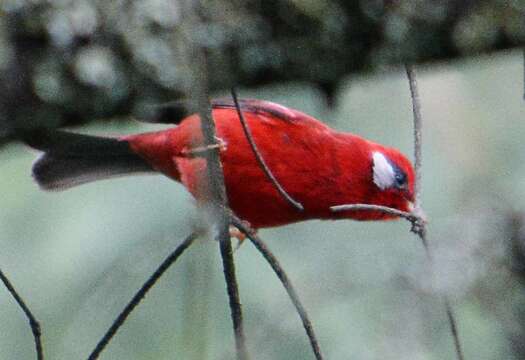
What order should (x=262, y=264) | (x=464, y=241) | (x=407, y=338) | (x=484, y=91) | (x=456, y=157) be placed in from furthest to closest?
(x=484, y=91)
(x=456, y=157)
(x=262, y=264)
(x=464, y=241)
(x=407, y=338)

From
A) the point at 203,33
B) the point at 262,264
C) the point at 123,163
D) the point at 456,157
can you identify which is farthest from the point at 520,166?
the point at 203,33

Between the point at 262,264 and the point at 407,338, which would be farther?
the point at 262,264

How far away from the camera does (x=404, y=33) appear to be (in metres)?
2.43

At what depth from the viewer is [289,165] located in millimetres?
3559

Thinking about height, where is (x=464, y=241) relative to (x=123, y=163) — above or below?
above

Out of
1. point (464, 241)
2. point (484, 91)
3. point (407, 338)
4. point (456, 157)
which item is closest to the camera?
point (407, 338)

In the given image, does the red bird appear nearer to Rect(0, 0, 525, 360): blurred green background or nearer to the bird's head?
the bird's head

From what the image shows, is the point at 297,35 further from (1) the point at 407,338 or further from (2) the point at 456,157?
(2) the point at 456,157

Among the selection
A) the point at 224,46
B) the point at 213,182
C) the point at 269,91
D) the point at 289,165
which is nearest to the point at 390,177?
the point at 289,165

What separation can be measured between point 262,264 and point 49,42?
5.90ft

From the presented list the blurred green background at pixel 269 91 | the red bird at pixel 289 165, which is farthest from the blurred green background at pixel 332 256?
the red bird at pixel 289 165

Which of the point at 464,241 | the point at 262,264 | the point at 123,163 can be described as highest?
the point at 464,241

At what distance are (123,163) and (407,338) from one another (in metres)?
2.46

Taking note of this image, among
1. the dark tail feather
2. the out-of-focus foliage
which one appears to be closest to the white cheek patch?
the dark tail feather
